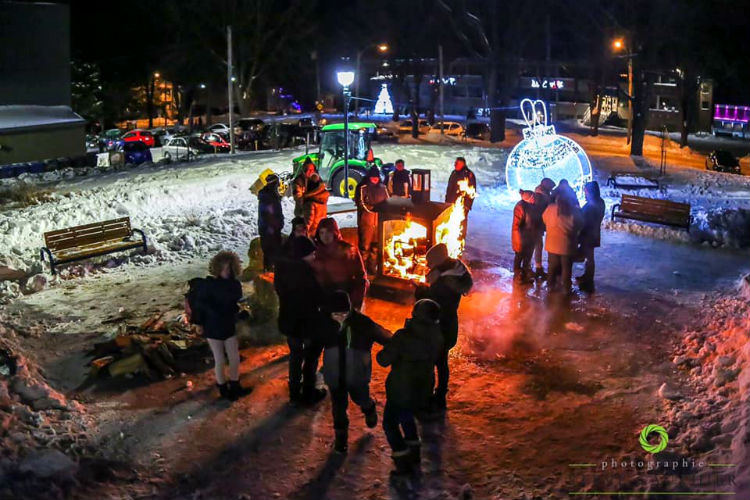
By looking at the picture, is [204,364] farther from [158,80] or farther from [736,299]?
[158,80]

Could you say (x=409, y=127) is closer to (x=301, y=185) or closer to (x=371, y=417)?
(x=301, y=185)

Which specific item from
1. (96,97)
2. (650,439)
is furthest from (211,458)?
(96,97)

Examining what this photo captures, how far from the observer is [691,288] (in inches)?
424

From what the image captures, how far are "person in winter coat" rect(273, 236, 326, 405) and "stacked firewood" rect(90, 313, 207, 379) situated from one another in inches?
68.9

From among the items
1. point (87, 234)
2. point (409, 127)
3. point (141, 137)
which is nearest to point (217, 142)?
point (141, 137)

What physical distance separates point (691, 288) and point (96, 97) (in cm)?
4766

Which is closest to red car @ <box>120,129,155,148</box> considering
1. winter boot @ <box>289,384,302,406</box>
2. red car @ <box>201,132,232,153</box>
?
red car @ <box>201,132,232,153</box>

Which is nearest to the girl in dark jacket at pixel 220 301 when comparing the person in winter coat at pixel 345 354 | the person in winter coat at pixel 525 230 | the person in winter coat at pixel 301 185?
the person in winter coat at pixel 345 354

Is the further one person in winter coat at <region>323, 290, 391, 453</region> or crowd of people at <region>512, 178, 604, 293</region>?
crowd of people at <region>512, 178, 604, 293</region>

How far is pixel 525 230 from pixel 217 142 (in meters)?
26.8

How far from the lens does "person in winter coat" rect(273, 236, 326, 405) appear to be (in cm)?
636

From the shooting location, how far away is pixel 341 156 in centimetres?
1745

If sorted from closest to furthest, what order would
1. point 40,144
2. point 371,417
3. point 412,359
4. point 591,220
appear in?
point 412,359, point 371,417, point 591,220, point 40,144

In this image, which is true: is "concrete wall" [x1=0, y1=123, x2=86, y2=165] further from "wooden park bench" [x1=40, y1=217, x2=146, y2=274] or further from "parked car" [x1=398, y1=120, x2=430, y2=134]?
"parked car" [x1=398, y1=120, x2=430, y2=134]
